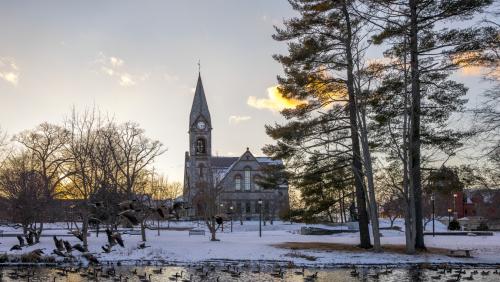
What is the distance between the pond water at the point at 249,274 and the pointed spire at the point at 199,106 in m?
68.8

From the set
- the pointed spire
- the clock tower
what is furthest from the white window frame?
the pointed spire

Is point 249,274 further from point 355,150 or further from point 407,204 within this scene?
point 355,150

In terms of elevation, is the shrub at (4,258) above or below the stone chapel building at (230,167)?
below

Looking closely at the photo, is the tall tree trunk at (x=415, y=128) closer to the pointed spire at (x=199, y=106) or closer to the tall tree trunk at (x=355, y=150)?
the tall tree trunk at (x=355, y=150)

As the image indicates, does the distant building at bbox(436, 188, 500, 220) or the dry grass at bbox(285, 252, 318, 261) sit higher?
the distant building at bbox(436, 188, 500, 220)

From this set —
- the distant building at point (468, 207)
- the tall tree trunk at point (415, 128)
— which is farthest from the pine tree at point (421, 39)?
the distant building at point (468, 207)

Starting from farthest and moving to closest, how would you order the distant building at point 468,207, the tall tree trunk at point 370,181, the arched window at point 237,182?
the arched window at point 237,182
the distant building at point 468,207
the tall tree trunk at point 370,181

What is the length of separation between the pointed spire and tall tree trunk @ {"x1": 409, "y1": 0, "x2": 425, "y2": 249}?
213 feet

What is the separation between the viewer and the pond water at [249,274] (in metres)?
18.6

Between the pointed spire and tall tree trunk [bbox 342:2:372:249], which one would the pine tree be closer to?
tall tree trunk [bbox 342:2:372:249]

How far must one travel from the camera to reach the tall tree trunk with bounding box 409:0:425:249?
26.2m

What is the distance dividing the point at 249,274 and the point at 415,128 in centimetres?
1231

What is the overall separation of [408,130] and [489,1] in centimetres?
692

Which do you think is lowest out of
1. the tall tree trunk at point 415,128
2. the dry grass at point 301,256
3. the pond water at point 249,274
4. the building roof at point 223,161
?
the pond water at point 249,274
